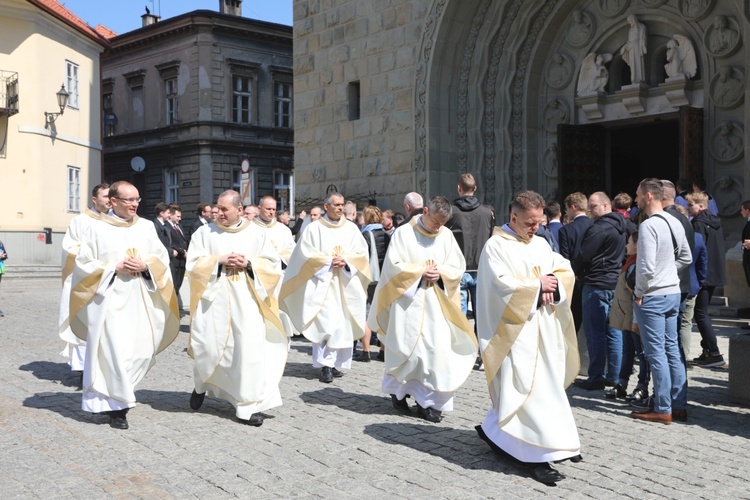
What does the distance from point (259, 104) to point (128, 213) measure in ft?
111

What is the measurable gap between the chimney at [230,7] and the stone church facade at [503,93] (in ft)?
78.1

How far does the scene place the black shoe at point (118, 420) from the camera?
6582 millimetres

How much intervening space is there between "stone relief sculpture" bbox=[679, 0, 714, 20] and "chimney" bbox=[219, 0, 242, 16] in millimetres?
30665

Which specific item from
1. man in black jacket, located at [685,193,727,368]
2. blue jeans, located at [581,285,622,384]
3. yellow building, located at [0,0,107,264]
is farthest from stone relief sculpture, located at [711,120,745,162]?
yellow building, located at [0,0,107,264]

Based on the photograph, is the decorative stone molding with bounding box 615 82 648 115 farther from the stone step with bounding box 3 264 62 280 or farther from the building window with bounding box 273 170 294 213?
the building window with bounding box 273 170 294 213

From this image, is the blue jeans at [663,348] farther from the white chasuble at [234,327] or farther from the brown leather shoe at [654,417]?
the white chasuble at [234,327]

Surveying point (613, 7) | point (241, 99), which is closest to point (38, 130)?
point (241, 99)

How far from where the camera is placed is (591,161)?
55.4 feet

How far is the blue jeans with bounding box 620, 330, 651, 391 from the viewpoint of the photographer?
297 inches

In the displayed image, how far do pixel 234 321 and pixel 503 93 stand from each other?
39.2ft

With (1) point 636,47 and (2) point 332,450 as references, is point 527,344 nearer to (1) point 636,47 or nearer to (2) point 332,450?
(2) point 332,450

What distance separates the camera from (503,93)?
58.2ft

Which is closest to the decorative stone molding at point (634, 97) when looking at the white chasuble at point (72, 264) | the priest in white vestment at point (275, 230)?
the priest in white vestment at point (275, 230)

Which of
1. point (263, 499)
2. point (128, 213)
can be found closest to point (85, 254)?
point (128, 213)
